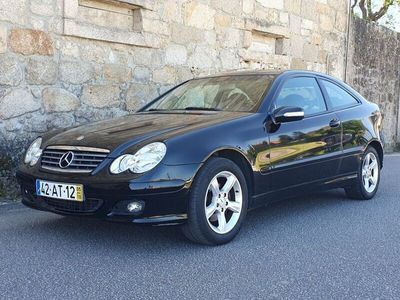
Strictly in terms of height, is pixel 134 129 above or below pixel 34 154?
above

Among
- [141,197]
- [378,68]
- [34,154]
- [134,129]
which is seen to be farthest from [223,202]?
[378,68]

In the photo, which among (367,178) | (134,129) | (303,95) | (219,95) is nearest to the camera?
(134,129)

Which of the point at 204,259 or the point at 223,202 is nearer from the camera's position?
the point at 204,259

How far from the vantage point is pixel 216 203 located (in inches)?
156

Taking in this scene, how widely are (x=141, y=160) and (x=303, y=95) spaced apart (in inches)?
82.2

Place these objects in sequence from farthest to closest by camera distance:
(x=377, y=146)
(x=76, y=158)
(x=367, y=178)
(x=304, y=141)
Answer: (x=377, y=146) < (x=367, y=178) < (x=304, y=141) < (x=76, y=158)

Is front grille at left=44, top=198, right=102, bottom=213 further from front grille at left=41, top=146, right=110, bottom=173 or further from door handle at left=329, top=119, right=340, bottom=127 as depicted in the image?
door handle at left=329, top=119, right=340, bottom=127

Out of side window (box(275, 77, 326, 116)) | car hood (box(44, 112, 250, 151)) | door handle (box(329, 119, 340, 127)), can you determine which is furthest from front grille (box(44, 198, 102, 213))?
door handle (box(329, 119, 340, 127))

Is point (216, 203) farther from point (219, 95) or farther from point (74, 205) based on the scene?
point (219, 95)

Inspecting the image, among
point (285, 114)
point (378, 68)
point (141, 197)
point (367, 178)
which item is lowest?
point (367, 178)

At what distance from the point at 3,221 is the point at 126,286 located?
2.04m

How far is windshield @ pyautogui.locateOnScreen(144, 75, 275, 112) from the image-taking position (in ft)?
15.4

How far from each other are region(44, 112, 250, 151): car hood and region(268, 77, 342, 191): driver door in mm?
473

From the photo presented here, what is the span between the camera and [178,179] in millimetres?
→ 3654
